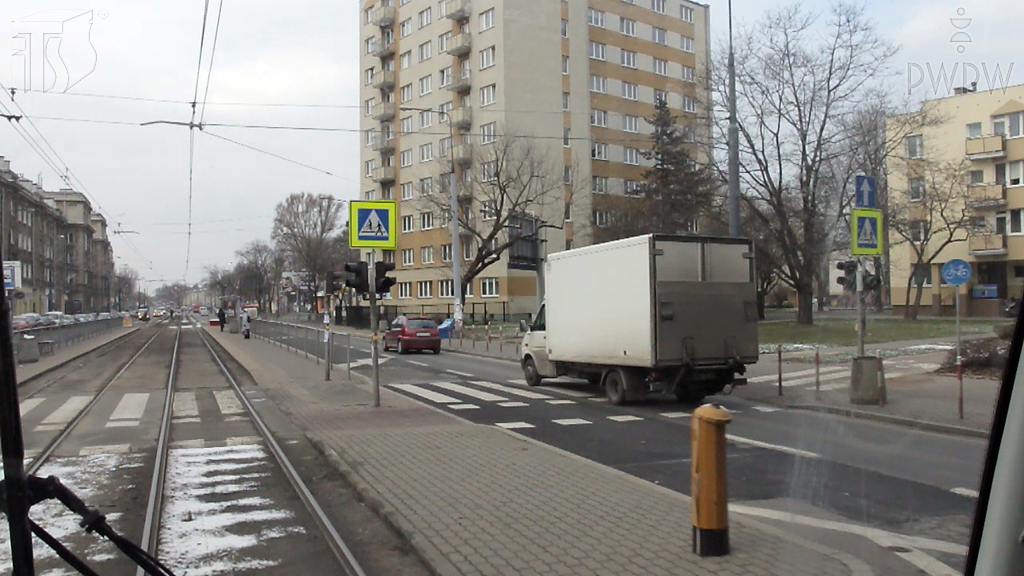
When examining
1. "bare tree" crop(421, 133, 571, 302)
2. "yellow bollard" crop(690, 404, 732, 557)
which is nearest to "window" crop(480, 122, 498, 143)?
"bare tree" crop(421, 133, 571, 302)

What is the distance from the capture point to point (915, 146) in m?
5.37

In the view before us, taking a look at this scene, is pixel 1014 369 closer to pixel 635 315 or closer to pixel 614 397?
pixel 635 315

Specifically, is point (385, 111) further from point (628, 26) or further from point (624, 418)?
point (624, 418)

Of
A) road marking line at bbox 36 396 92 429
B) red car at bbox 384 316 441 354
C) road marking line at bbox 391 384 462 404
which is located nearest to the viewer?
road marking line at bbox 36 396 92 429

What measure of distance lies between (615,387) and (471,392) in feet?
12.6

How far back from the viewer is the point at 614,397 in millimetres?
16094

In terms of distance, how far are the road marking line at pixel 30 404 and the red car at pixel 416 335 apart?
1637cm

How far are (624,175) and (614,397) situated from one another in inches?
1939

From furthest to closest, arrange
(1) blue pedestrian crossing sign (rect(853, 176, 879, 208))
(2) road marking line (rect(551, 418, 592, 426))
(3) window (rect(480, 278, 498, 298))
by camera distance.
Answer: (3) window (rect(480, 278, 498, 298))
(2) road marking line (rect(551, 418, 592, 426))
(1) blue pedestrian crossing sign (rect(853, 176, 879, 208))

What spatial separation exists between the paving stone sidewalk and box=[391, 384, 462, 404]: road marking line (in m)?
4.40

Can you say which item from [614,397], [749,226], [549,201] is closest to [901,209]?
[614,397]

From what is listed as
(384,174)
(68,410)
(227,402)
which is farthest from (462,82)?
(68,410)

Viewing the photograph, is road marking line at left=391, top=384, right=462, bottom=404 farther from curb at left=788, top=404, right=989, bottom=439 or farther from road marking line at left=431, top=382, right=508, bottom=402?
curb at left=788, top=404, right=989, bottom=439

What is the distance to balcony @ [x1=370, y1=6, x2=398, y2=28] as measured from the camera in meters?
68.9
